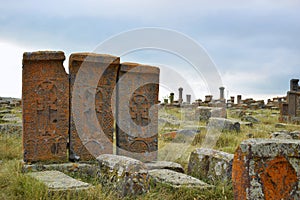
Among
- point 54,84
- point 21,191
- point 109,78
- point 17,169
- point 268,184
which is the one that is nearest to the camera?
point 268,184

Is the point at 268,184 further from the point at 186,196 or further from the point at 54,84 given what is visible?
the point at 54,84

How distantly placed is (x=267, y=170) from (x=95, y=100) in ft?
9.99

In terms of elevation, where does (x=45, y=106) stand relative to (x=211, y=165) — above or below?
above

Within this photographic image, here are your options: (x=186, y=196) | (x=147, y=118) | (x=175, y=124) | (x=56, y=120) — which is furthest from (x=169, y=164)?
(x=175, y=124)

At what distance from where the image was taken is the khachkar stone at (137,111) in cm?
545

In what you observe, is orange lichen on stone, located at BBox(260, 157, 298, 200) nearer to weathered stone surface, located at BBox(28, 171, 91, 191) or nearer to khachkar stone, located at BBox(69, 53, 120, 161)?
weathered stone surface, located at BBox(28, 171, 91, 191)

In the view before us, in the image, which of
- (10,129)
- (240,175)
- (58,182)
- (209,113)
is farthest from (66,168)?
(209,113)

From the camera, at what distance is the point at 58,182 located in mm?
3734

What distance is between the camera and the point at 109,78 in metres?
5.37

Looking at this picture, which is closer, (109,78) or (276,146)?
(276,146)

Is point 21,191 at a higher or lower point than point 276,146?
lower

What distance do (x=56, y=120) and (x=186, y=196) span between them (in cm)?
219

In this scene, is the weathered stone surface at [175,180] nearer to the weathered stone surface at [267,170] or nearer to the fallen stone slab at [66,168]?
the fallen stone slab at [66,168]

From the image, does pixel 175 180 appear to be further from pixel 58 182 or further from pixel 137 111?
pixel 137 111
